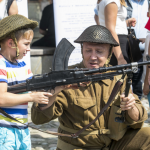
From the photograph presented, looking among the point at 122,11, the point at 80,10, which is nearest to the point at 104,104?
the point at 122,11

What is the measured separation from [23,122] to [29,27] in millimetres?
885

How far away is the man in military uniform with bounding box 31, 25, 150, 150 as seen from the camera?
2532mm

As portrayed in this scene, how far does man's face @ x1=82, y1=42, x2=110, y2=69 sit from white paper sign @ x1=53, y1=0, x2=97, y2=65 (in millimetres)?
3151

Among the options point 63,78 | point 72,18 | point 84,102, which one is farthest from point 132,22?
point 63,78

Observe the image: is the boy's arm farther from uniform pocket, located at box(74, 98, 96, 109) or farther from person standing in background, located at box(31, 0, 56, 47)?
person standing in background, located at box(31, 0, 56, 47)

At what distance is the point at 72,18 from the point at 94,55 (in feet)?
11.3

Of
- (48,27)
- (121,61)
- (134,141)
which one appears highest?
(48,27)

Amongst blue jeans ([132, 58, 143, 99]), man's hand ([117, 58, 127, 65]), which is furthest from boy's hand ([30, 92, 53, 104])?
blue jeans ([132, 58, 143, 99])

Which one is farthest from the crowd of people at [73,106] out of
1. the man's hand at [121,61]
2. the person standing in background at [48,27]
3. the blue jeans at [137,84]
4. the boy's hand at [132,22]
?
the person standing in background at [48,27]

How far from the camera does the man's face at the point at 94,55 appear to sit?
2.65m

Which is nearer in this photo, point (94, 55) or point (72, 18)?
point (94, 55)

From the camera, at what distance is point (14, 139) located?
7.75 ft

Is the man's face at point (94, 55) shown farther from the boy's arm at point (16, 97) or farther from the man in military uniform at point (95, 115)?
the boy's arm at point (16, 97)

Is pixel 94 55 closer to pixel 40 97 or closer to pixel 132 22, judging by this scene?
pixel 40 97
